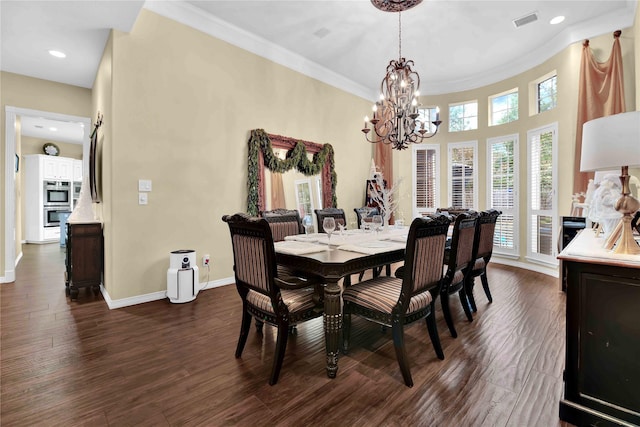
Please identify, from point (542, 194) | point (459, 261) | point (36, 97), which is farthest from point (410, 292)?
point (36, 97)

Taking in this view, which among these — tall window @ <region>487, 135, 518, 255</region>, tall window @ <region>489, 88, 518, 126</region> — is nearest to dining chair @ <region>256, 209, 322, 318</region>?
tall window @ <region>487, 135, 518, 255</region>

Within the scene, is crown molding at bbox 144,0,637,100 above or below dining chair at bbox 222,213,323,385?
above

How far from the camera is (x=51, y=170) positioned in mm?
7914

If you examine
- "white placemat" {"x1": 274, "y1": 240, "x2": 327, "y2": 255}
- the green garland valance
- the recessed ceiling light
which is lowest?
"white placemat" {"x1": 274, "y1": 240, "x2": 327, "y2": 255}

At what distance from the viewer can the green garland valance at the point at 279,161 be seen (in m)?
4.18

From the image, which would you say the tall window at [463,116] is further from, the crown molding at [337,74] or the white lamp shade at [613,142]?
the white lamp shade at [613,142]

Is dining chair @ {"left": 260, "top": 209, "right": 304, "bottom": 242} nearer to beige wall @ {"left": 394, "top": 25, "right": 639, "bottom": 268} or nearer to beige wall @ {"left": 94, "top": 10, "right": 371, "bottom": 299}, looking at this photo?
beige wall @ {"left": 94, "top": 10, "right": 371, "bottom": 299}

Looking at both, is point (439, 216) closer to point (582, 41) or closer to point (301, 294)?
point (301, 294)

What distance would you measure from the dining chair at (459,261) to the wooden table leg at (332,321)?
1020 mm

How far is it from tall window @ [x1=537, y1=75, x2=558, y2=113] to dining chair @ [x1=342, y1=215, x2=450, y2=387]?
4.25 metres

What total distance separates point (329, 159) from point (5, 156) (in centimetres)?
472

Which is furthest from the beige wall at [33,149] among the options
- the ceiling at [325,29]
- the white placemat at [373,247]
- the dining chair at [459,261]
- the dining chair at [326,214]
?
the dining chair at [459,261]

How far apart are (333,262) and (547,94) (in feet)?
17.0

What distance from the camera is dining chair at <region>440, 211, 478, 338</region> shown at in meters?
2.47
